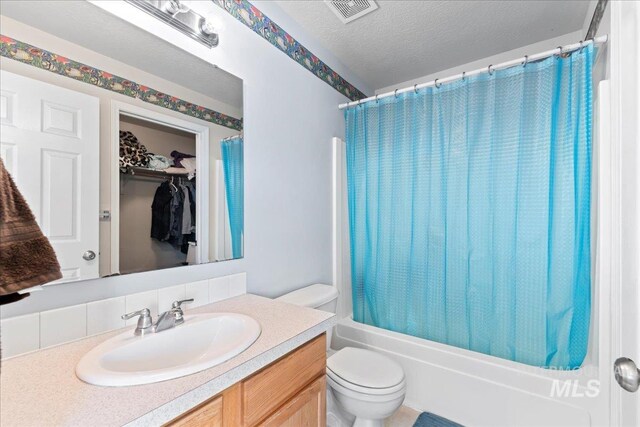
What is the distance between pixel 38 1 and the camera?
2.81 feet

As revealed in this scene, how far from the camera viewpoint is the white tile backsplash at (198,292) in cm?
120

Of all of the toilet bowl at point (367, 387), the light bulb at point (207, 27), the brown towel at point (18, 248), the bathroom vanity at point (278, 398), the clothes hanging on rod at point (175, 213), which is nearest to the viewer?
the brown towel at point (18, 248)

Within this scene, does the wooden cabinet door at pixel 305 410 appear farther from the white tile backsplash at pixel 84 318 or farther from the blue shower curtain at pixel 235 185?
the blue shower curtain at pixel 235 185

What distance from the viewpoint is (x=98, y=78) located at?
3.20ft

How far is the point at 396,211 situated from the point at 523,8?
137 cm

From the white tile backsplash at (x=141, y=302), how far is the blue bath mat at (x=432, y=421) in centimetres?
154

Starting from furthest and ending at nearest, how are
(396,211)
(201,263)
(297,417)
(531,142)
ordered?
1. (396,211)
2. (531,142)
3. (201,263)
4. (297,417)

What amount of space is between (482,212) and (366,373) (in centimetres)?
112

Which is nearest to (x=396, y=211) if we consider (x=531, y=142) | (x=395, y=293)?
(x=395, y=293)

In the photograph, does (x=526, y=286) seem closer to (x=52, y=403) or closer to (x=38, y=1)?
(x=52, y=403)

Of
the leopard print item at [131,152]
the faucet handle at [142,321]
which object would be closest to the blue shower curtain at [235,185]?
the leopard print item at [131,152]

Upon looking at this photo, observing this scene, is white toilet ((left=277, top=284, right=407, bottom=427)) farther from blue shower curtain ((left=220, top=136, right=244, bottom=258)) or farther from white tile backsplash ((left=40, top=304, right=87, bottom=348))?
white tile backsplash ((left=40, top=304, right=87, bottom=348))

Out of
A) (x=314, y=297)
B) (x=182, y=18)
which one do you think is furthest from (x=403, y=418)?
(x=182, y=18)

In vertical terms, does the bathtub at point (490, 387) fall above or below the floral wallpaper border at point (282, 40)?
below
